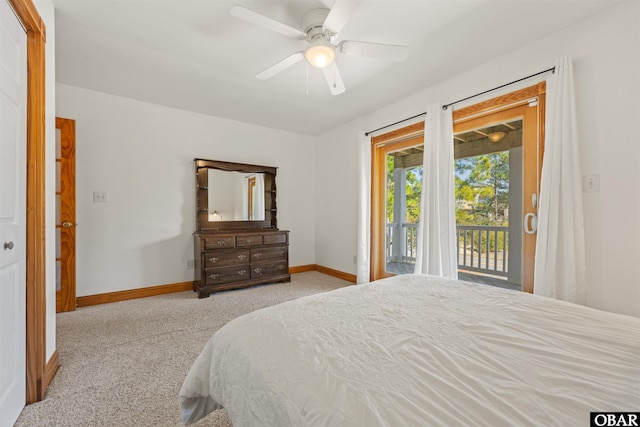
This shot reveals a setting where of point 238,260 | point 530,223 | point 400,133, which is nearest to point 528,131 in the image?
point 530,223

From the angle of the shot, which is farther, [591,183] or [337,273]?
[337,273]

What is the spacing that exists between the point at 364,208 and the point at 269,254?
1.49m

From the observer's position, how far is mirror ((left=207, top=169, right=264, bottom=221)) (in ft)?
12.3

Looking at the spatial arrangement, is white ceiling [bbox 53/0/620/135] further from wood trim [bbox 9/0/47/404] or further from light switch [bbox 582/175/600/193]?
light switch [bbox 582/175/600/193]

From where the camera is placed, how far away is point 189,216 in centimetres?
365

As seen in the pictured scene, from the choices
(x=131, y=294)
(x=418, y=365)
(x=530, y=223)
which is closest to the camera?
(x=418, y=365)

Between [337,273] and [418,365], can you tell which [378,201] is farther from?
[418,365]

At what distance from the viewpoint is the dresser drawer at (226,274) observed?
3277 millimetres

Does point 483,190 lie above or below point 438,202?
above

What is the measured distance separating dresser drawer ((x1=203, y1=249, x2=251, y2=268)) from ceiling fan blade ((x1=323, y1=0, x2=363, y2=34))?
2.72 m

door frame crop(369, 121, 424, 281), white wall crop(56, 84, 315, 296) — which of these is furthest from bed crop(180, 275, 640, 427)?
white wall crop(56, 84, 315, 296)

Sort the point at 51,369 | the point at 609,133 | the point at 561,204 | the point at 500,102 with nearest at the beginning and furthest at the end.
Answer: the point at 51,369 < the point at 609,133 < the point at 561,204 < the point at 500,102

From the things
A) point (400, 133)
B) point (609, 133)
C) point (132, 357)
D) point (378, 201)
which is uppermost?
point (400, 133)

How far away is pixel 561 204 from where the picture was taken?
198 centimetres
